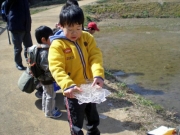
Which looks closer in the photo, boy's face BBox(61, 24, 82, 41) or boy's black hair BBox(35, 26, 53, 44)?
boy's face BBox(61, 24, 82, 41)

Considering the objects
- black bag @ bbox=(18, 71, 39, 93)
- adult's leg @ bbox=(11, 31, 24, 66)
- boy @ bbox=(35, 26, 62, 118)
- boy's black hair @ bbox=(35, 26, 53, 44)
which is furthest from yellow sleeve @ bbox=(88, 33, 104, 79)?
adult's leg @ bbox=(11, 31, 24, 66)

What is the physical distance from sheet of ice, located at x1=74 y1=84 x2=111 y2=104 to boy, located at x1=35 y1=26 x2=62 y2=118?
4.21ft

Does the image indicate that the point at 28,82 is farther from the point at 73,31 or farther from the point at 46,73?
the point at 73,31

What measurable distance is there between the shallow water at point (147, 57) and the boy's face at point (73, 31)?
3.15m

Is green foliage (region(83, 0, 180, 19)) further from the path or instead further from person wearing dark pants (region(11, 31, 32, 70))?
the path

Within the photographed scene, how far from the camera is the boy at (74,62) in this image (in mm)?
2668

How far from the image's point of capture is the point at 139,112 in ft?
13.9

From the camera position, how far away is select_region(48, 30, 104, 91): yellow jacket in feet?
8.99

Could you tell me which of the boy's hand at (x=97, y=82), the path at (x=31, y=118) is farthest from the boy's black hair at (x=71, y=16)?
the path at (x=31, y=118)

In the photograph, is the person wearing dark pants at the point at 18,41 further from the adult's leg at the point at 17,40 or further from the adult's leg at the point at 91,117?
the adult's leg at the point at 91,117

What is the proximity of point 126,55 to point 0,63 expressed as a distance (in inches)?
155

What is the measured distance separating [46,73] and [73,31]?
1.32 meters

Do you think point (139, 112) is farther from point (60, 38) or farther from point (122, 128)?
point (60, 38)

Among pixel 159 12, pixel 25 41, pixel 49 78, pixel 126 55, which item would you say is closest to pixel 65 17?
pixel 49 78
